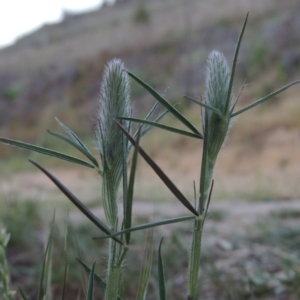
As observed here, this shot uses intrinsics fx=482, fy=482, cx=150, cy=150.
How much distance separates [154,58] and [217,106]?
17502 millimetres

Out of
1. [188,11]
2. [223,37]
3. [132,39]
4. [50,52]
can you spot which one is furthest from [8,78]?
[223,37]

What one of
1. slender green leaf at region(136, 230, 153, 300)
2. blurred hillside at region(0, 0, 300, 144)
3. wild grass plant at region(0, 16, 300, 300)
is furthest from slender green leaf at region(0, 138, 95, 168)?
blurred hillside at region(0, 0, 300, 144)

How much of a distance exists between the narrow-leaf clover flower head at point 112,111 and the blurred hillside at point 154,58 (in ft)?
34.0

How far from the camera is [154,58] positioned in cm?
1758

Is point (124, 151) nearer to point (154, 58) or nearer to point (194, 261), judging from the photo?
point (194, 261)

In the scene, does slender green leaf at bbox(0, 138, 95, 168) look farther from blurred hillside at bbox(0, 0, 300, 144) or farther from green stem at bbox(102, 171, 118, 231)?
blurred hillside at bbox(0, 0, 300, 144)

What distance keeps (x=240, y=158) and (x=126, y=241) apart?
8.55 m

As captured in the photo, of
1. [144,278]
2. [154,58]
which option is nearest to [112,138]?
[144,278]

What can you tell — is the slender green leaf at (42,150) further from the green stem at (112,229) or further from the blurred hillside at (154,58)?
the blurred hillside at (154,58)

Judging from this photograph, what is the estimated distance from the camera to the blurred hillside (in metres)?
12.5

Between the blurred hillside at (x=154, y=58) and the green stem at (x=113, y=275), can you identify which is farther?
the blurred hillside at (x=154, y=58)

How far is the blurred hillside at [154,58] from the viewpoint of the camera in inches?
491

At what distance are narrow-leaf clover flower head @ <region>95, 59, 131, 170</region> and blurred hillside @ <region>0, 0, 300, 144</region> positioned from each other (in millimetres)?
10362

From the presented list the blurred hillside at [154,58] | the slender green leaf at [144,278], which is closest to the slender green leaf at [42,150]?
the slender green leaf at [144,278]
